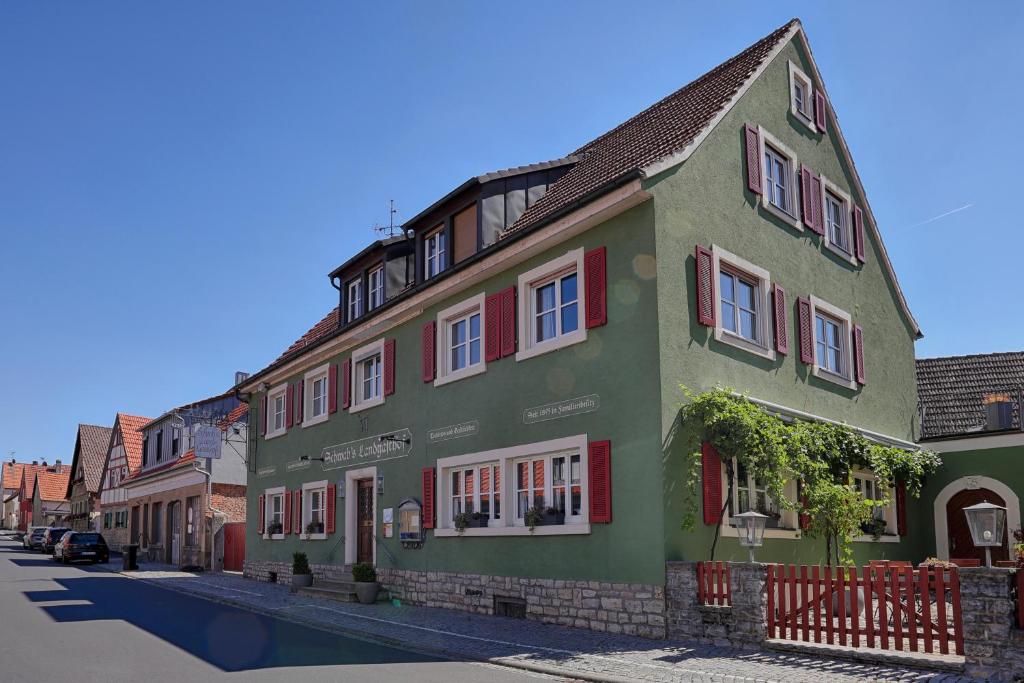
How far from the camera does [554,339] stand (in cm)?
1508

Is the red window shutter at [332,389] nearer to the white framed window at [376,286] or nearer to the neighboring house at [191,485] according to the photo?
the white framed window at [376,286]

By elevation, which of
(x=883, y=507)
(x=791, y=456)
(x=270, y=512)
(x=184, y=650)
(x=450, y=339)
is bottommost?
(x=184, y=650)

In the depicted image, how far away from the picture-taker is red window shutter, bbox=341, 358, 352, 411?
22125mm

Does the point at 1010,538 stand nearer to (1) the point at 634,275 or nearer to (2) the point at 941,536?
(2) the point at 941,536

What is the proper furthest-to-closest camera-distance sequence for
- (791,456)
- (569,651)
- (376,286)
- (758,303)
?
1. (376,286)
2. (758,303)
3. (791,456)
4. (569,651)

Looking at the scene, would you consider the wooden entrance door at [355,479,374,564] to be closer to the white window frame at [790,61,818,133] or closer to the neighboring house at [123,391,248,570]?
the neighboring house at [123,391,248,570]

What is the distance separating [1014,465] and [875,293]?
14.9 ft

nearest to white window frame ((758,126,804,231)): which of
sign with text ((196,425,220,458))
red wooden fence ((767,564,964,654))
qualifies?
red wooden fence ((767,564,964,654))

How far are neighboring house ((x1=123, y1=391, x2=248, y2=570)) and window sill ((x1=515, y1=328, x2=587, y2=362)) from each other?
1786 centimetres

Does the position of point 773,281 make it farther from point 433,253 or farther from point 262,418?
point 262,418

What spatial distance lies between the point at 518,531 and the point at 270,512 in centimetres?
1321

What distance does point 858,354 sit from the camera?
18.9 meters

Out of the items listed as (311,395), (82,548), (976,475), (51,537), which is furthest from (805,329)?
(51,537)

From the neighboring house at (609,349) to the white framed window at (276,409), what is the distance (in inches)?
143
